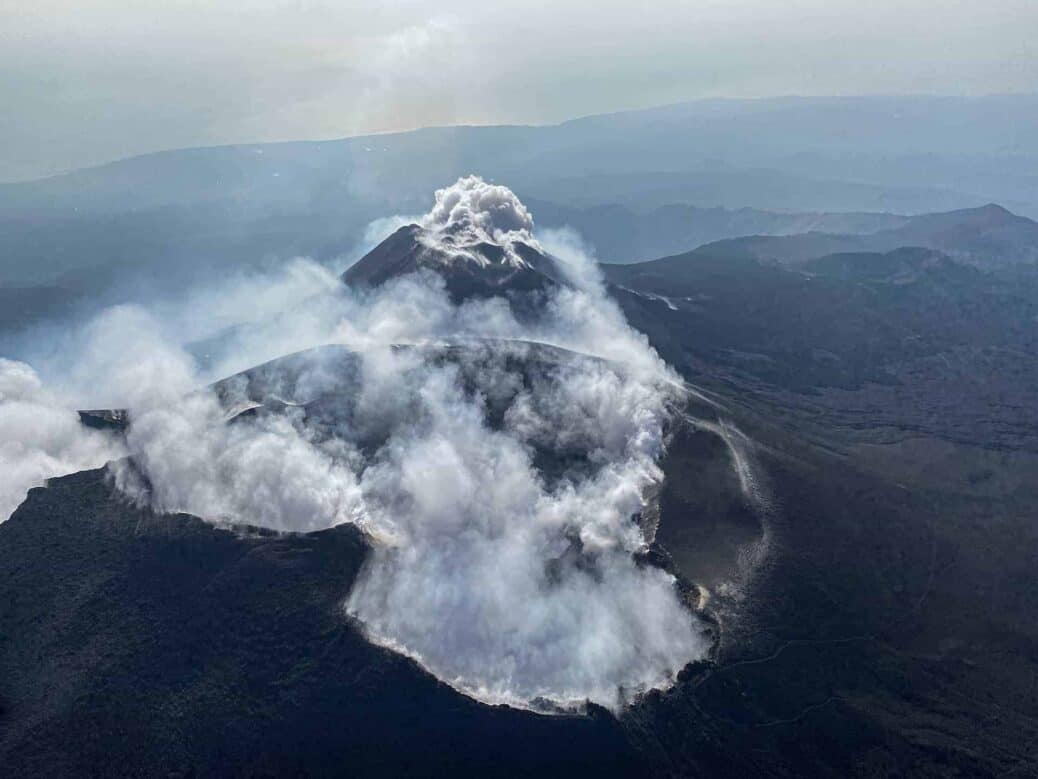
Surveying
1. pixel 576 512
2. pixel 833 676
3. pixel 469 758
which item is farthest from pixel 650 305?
pixel 469 758

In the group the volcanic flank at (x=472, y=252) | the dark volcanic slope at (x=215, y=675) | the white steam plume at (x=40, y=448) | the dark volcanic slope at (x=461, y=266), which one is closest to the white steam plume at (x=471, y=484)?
the dark volcanic slope at (x=215, y=675)

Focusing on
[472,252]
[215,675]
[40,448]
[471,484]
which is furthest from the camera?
[472,252]

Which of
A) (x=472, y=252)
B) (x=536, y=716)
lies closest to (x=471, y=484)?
(x=536, y=716)

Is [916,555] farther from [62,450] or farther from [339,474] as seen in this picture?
[62,450]

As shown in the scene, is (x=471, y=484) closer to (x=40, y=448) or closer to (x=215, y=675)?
(x=215, y=675)

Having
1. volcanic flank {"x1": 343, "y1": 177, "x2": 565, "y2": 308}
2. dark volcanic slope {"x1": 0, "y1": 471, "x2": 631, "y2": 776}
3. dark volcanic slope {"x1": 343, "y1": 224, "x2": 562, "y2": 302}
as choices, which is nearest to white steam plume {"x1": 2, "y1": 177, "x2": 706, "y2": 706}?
dark volcanic slope {"x1": 0, "y1": 471, "x2": 631, "y2": 776}

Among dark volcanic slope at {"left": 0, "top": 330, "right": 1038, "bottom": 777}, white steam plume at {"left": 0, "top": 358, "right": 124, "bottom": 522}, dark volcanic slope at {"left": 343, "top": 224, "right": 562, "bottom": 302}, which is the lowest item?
dark volcanic slope at {"left": 0, "top": 330, "right": 1038, "bottom": 777}

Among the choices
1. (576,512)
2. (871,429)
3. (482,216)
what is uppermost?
(482,216)

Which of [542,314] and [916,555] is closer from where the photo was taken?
[916,555]

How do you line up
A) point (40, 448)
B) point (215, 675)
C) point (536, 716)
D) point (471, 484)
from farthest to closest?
point (40, 448), point (471, 484), point (215, 675), point (536, 716)

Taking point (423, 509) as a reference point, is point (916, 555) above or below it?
below

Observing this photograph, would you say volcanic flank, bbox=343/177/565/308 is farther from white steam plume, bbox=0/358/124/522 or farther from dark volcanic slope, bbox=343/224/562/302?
white steam plume, bbox=0/358/124/522
